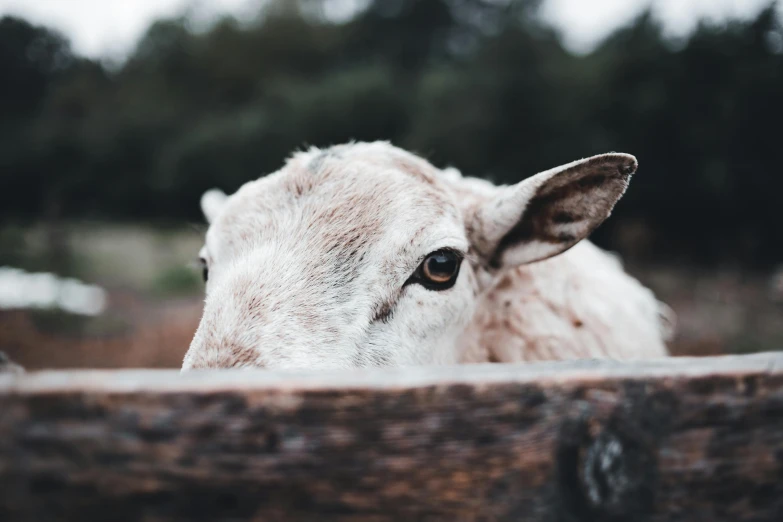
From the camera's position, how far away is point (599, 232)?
13.6 meters

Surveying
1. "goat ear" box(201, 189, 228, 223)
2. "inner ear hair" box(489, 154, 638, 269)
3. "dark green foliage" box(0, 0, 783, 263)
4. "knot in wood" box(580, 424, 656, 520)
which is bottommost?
"knot in wood" box(580, 424, 656, 520)

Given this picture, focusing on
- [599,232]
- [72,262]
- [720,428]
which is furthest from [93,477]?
[599,232]

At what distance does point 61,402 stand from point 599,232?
14422 mm

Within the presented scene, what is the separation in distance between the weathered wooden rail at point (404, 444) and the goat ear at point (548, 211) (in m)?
1.25

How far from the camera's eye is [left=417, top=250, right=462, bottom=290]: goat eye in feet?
6.86

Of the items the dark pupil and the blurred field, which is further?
the blurred field

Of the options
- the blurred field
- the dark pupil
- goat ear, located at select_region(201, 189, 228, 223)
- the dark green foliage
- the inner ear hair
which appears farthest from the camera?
the dark green foliage

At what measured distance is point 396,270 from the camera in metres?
2.00

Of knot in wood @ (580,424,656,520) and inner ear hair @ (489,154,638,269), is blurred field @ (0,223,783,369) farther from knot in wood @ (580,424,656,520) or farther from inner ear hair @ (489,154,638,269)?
knot in wood @ (580,424,656,520)

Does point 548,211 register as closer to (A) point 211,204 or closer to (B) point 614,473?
(B) point 614,473

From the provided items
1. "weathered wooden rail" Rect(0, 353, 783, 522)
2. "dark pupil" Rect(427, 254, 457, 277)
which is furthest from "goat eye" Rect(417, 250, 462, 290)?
"weathered wooden rail" Rect(0, 353, 783, 522)

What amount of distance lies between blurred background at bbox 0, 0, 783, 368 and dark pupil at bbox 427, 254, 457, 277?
1.61 m

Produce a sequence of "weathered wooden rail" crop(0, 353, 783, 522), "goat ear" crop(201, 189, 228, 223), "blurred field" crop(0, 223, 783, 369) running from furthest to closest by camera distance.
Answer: "blurred field" crop(0, 223, 783, 369)
"goat ear" crop(201, 189, 228, 223)
"weathered wooden rail" crop(0, 353, 783, 522)

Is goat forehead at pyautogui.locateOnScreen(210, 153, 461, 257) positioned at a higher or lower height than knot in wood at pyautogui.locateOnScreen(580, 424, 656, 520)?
higher
